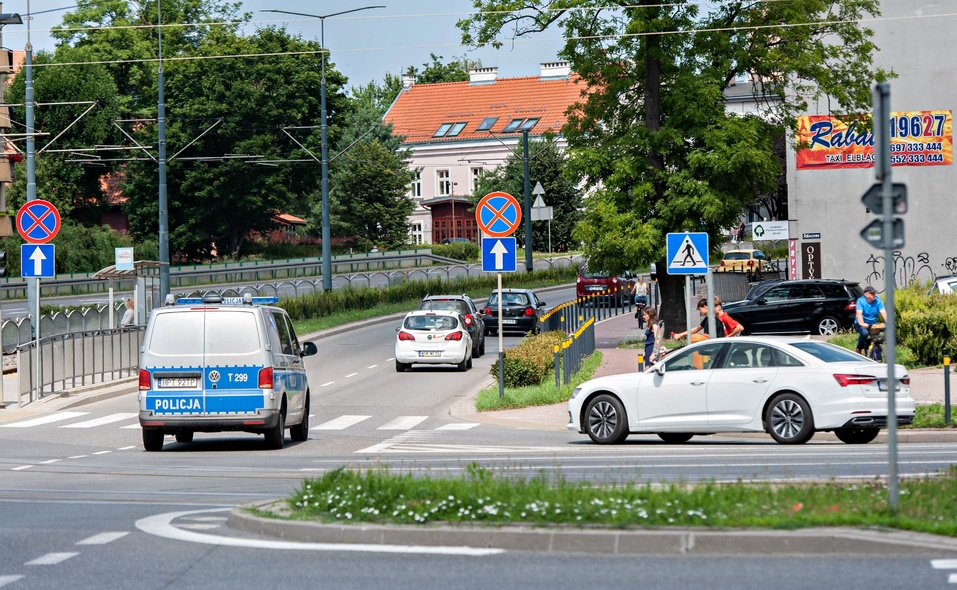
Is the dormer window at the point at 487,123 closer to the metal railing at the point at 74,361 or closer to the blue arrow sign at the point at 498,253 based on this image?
the metal railing at the point at 74,361

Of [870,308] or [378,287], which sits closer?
[870,308]

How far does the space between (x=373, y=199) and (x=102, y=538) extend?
280 feet

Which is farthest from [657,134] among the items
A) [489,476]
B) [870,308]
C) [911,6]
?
[489,476]

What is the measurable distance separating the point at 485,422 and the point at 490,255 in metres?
2.78

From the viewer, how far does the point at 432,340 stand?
34.3 meters

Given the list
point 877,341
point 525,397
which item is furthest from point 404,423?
point 877,341

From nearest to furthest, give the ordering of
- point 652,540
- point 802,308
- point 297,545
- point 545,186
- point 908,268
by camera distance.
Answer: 1. point 652,540
2. point 297,545
3. point 802,308
4. point 908,268
5. point 545,186

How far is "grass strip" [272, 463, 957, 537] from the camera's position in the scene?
9242 mm

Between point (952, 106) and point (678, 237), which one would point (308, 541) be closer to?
point (678, 237)

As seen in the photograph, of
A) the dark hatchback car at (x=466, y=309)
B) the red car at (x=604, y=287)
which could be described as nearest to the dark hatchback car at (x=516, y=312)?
the dark hatchback car at (x=466, y=309)

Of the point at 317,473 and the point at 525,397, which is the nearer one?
the point at 317,473

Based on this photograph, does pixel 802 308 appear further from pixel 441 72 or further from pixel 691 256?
pixel 441 72

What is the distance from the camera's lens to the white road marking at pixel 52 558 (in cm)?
921

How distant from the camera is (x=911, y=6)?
49.1 metres
